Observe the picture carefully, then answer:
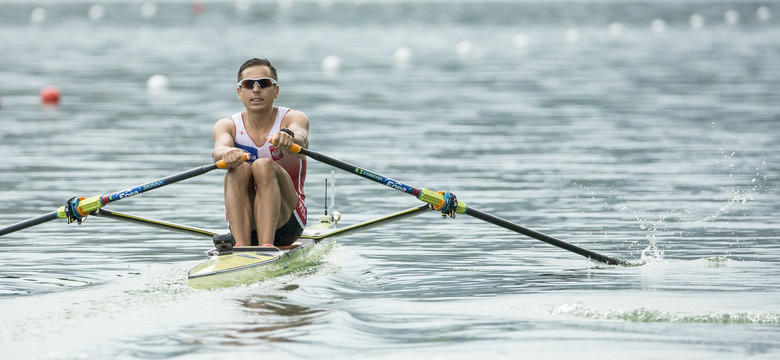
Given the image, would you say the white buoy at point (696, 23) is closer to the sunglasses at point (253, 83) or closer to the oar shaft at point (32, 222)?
the sunglasses at point (253, 83)

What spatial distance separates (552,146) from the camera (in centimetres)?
1677

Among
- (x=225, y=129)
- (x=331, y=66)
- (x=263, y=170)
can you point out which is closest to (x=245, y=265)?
(x=263, y=170)

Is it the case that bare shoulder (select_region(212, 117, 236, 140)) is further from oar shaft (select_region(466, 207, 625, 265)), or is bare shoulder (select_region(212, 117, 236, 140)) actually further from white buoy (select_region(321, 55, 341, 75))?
white buoy (select_region(321, 55, 341, 75))

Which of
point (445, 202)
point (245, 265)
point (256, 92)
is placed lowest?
point (245, 265)

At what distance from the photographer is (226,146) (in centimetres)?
861

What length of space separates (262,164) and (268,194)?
23 centimetres

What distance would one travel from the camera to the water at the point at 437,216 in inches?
266

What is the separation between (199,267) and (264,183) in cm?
83

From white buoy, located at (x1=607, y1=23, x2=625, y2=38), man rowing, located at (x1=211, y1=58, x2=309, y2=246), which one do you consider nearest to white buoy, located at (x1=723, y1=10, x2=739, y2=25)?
white buoy, located at (x1=607, y1=23, x2=625, y2=38)

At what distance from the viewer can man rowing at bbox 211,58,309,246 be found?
8.38 m

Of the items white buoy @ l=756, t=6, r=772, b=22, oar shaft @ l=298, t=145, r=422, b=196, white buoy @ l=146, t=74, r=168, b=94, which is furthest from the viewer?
white buoy @ l=756, t=6, r=772, b=22

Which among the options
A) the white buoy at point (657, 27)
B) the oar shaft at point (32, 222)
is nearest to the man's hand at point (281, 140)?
the oar shaft at point (32, 222)

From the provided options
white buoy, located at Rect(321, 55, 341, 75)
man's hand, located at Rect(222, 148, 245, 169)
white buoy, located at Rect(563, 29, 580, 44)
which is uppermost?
white buoy, located at Rect(563, 29, 580, 44)

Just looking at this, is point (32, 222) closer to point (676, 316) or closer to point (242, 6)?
point (676, 316)
